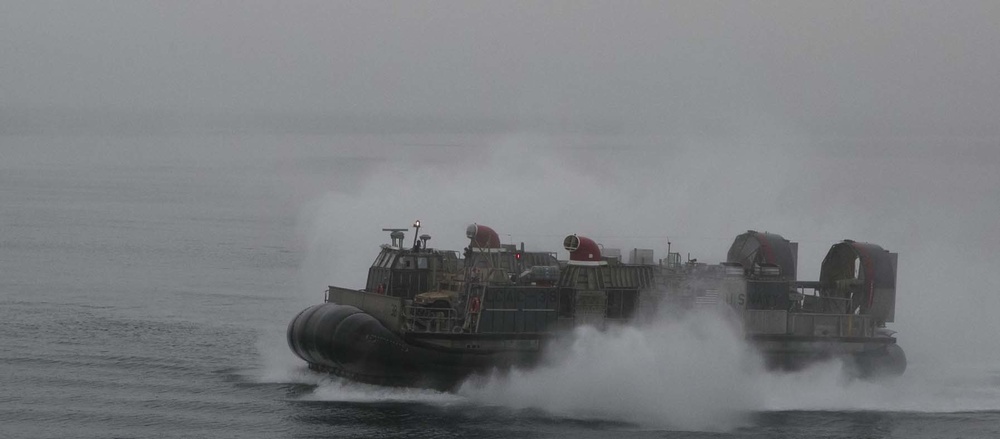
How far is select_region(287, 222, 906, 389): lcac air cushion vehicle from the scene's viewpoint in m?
38.2

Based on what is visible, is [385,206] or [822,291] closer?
[822,291]

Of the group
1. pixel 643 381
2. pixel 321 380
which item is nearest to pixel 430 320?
pixel 321 380

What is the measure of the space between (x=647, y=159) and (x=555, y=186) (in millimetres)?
54144

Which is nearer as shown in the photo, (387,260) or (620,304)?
(620,304)

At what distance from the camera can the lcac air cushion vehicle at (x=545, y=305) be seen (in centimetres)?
3819

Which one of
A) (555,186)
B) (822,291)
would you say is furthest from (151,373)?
(555,186)

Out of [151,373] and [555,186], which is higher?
[555,186]

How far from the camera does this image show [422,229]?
204 feet

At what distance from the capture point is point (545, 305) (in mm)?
39000

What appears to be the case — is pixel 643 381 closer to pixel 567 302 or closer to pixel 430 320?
pixel 567 302

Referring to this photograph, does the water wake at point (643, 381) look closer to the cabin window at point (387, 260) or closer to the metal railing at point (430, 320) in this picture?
the metal railing at point (430, 320)

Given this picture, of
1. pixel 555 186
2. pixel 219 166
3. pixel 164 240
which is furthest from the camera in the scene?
pixel 219 166

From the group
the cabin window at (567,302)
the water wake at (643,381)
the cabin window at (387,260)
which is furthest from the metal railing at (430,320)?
the cabin window at (567,302)

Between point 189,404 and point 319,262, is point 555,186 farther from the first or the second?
point 189,404
